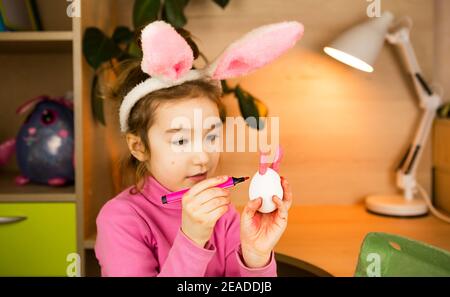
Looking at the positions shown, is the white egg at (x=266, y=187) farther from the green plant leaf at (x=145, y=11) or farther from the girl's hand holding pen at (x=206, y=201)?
the green plant leaf at (x=145, y=11)

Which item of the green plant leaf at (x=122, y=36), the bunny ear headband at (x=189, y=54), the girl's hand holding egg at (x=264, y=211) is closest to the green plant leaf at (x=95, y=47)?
the green plant leaf at (x=122, y=36)

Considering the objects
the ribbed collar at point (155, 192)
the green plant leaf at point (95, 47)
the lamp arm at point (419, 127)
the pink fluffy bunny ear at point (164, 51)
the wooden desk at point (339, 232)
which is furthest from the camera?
the lamp arm at point (419, 127)

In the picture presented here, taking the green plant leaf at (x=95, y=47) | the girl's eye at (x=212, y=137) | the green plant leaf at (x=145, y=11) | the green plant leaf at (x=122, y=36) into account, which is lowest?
the girl's eye at (x=212, y=137)

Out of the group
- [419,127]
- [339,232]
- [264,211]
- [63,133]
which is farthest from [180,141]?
[419,127]

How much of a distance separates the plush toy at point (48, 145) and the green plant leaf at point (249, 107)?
0.32 meters

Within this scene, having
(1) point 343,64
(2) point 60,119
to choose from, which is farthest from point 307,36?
(2) point 60,119

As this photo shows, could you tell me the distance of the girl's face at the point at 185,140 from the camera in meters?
0.54

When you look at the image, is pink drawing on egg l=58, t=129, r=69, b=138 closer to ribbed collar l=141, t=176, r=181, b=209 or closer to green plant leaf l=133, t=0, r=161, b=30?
green plant leaf l=133, t=0, r=161, b=30

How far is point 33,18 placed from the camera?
101 cm

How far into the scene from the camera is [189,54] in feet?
1.76

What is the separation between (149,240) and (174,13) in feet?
1.66

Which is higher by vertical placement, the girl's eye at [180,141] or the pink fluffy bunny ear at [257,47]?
the pink fluffy bunny ear at [257,47]

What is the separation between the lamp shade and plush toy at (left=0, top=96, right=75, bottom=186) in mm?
517

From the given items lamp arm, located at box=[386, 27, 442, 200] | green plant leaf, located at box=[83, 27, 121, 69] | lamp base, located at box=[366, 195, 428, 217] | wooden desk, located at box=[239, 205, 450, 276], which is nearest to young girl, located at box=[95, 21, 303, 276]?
wooden desk, located at box=[239, 205, 450, 276]
